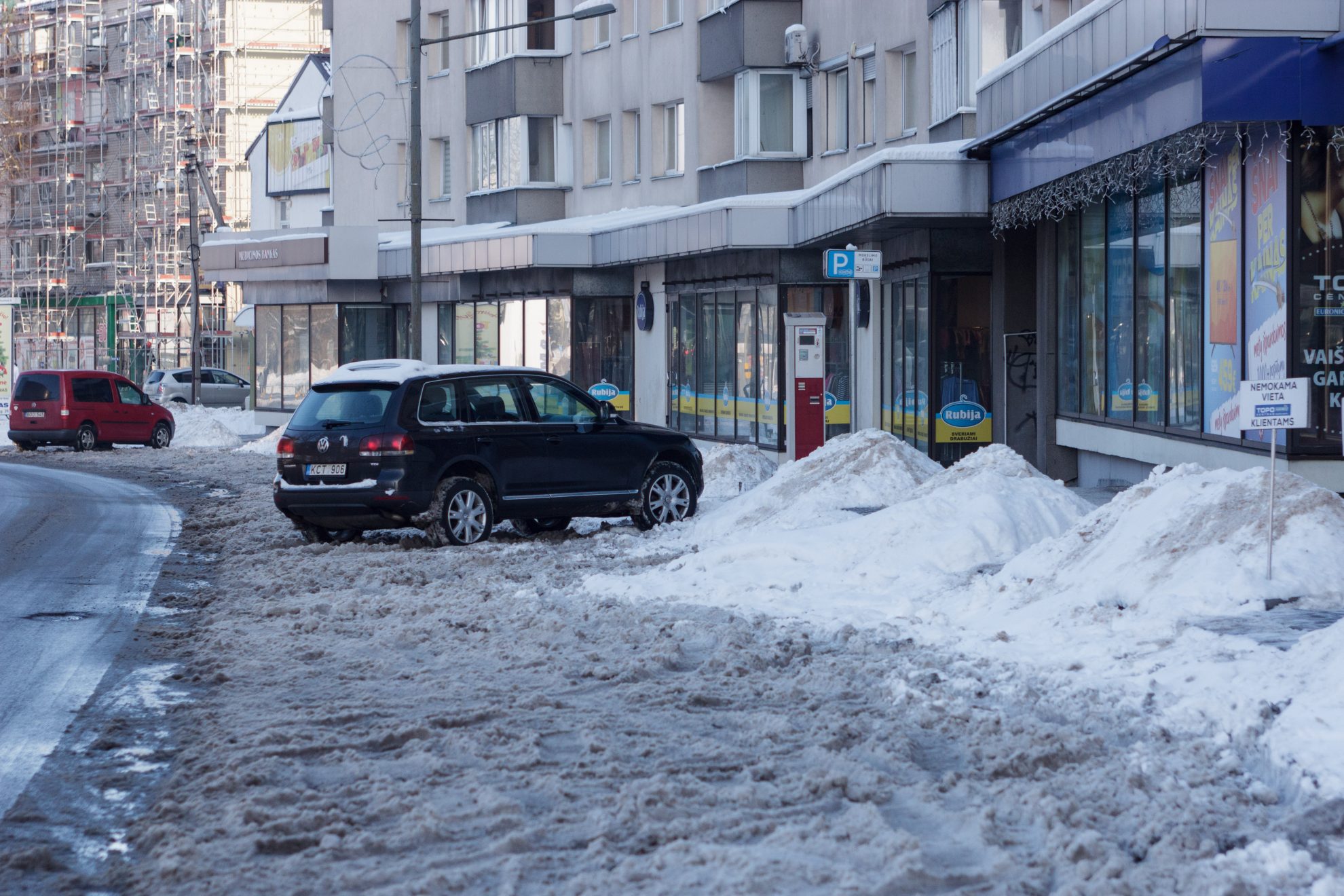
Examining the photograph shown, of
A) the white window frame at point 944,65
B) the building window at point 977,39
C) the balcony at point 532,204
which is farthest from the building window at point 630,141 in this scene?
the building window at point 977,39

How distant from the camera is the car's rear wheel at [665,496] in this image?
1773 cm

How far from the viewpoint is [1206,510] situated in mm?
11102

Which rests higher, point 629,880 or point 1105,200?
point 1105,200

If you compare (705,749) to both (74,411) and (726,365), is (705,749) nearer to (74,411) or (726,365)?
(726,365)

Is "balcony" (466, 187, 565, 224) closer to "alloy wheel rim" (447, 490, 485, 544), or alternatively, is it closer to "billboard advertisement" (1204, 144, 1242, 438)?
"alloy wheel rim" (447, 490, 485, 544)

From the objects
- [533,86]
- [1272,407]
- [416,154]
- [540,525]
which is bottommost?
[540,525]

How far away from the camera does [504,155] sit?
4000 cm

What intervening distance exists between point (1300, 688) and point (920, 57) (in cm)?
2000

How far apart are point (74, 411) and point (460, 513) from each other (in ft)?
75.8

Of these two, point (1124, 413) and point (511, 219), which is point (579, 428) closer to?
point (1124, 413)

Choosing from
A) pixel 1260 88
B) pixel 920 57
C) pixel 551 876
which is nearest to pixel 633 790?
pixel 551 876

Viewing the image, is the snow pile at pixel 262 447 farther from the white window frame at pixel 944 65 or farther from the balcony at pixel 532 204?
the white window frame at pixel 944 65

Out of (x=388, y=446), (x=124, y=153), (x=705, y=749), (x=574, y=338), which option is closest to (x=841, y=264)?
(x=388, y=446)

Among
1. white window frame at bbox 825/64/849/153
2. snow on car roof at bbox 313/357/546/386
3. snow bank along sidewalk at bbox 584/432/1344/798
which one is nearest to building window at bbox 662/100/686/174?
white window frame at bbox 825/64/849/153
